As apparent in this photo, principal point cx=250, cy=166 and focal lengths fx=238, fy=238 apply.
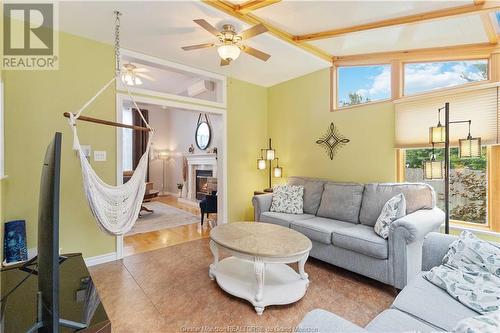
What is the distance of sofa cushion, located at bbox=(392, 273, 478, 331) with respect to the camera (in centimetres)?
120

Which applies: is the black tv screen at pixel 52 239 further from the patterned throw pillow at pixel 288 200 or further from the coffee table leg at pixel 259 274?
the patterned throw pillow at pixel 288 200

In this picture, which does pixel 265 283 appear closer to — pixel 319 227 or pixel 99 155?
pixel 319 227

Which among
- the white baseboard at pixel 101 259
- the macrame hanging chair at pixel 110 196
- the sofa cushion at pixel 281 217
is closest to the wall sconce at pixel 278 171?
the sofa cushion at pixel 281 217

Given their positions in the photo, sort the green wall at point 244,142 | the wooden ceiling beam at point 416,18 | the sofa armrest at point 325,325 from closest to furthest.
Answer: the sofa armrest at point 325,325
the wooden ceiling beam at point 416,18
the green wall at point 244,142

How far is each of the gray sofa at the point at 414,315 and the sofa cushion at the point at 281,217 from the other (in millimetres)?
1669

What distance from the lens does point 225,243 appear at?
219 centimetres

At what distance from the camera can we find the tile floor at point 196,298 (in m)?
1.87

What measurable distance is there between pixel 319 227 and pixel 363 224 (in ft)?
1.92

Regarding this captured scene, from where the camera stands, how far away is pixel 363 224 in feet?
9.52

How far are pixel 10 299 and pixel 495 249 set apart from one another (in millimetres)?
2598

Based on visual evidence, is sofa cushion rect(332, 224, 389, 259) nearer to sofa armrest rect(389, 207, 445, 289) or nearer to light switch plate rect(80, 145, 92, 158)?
A: sofa armrest rect(389, 207, 445, 289)

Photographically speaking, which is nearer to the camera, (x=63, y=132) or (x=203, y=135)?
(x=63, y=132)

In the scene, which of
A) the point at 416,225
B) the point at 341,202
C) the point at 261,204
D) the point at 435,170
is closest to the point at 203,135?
the point at 261,204

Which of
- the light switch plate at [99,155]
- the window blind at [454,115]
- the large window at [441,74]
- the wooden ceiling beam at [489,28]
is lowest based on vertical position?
the light switch plate at [99,155]
